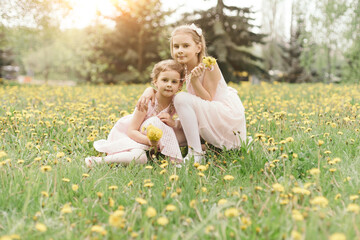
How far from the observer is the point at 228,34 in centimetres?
1503

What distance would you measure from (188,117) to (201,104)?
17 centimetres

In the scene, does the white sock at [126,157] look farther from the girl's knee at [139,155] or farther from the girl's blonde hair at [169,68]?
the girl's blonde hair at [169,68]

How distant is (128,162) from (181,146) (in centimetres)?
63

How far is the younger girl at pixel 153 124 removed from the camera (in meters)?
2.64

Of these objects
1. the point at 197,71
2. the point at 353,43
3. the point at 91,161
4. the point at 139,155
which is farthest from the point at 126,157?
the point at 353,43

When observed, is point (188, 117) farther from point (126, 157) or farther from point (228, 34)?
point (228, 34)

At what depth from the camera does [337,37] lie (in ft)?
56.7

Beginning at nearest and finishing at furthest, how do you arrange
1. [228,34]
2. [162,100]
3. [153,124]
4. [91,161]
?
1. [91,161]
2. [153,124]
3. [162,100]
4. [228,34]

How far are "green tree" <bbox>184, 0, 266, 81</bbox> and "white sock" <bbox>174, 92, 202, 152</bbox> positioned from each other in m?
11.7

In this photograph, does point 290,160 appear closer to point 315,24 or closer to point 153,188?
point 153,188

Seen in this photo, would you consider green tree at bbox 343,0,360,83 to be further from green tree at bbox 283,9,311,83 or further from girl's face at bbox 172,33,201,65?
girl's face at bbox 172,33,201,65

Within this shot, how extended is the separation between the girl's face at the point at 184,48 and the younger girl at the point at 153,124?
0.25 feet

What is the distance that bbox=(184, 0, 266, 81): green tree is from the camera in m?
14.4

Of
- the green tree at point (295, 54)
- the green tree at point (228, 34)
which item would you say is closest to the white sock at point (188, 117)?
the green tree at point (228, 34)
